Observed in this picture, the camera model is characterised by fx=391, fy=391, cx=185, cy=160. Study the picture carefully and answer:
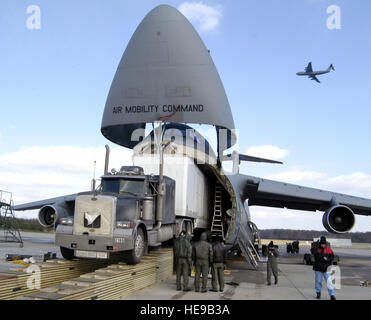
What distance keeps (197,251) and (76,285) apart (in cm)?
342

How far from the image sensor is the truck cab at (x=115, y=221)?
873 centimetres

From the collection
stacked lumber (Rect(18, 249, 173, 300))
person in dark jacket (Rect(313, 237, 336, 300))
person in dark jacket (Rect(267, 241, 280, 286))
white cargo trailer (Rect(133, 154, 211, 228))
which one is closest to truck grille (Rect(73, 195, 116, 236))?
stacked lumber (Rect(18, 249, 173, 300))

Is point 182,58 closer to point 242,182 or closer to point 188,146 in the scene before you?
point 188,146

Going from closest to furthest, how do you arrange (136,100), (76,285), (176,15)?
(76,285) → (136,100) → (176,15)

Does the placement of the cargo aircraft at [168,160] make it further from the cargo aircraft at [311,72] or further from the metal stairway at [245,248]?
the cargo aircraft at [311,72]

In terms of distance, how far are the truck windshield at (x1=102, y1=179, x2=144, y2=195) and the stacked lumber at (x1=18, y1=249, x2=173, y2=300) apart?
178cm

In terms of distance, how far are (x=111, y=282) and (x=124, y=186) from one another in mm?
3277

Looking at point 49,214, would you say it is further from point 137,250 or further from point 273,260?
point 273,260

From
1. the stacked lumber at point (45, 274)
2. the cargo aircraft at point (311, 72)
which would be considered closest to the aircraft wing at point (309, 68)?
the cargo aircraft at point (311, 72)

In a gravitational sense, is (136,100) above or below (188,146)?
above

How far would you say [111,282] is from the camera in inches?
297

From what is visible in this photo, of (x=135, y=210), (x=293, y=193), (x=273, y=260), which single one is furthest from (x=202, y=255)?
(x=293, y=193)
